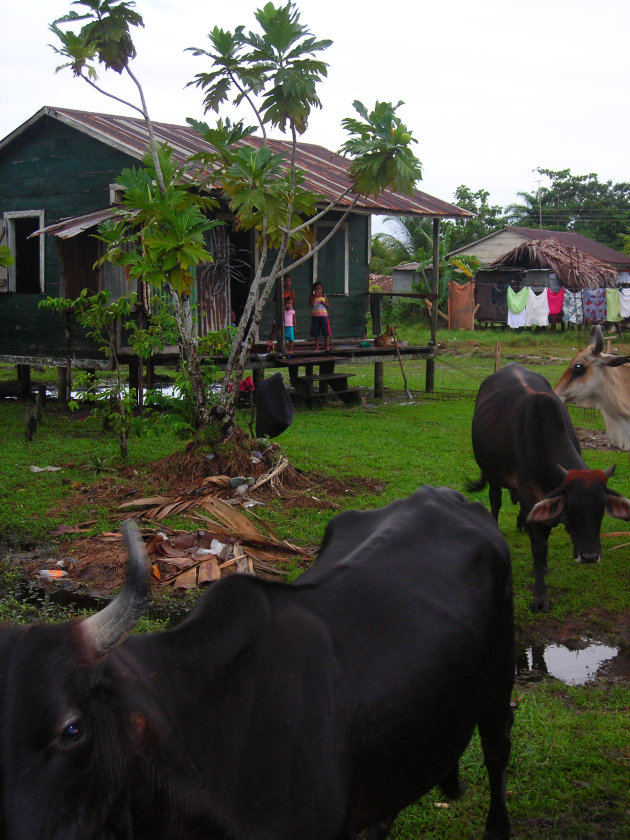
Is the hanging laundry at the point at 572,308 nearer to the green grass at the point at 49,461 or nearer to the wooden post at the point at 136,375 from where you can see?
the wooden post at the point at 136,375

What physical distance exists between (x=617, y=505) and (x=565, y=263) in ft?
82.6

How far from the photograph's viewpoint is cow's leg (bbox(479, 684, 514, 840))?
313 cm

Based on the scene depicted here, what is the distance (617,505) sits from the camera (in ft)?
18.3

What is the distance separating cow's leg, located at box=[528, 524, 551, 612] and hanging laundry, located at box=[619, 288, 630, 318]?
24.3 m

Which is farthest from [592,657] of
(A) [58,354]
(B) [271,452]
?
(A) [58,354]

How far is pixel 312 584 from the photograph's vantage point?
100 inches

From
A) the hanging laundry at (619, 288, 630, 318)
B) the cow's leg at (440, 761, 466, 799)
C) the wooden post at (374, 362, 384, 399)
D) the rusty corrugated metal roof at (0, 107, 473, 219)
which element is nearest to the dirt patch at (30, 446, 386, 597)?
the cow's leg at (440, 761, 466, 799)

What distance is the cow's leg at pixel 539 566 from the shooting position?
587cm

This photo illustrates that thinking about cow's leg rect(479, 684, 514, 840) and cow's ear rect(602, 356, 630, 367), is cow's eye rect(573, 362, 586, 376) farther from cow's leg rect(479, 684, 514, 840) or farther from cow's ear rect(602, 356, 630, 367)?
cow's leg rect(479, 684, 514, 840)

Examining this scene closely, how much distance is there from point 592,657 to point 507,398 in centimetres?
251

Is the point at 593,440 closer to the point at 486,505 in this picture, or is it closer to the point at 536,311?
the point at 486,505

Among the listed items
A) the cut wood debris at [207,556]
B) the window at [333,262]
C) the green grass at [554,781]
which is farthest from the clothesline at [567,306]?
the green grass at [554,781]

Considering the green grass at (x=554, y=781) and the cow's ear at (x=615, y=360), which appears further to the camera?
the cow's ear at (x=615, y=360)

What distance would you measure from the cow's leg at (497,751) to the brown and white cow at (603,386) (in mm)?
5565
